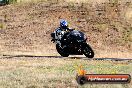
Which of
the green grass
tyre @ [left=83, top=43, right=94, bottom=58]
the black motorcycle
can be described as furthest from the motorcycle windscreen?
the green grass

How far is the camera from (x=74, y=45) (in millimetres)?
26250

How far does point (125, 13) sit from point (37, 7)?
28.1ft

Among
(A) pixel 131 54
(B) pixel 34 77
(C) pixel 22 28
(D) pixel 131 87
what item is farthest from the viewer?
(C) pixel 22 28

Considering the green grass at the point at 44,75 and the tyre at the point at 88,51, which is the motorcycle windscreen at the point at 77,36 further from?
the green grass at the point at 44,75

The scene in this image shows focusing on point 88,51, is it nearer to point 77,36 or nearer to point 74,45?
point 74,45

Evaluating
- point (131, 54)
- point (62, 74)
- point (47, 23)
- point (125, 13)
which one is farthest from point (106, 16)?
point (62, 74)

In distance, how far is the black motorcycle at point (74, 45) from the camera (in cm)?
2589

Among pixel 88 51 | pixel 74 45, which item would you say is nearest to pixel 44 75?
pixel 88 51

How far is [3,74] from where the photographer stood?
17.2 m

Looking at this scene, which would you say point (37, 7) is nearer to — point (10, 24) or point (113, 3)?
point (10, 24)

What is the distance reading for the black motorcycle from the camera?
84.9 feet

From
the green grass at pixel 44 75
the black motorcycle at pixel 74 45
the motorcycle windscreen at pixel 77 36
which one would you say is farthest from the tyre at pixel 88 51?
the green grass at pixel 44 75

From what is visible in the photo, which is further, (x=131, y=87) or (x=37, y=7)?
(x=37, y=7)

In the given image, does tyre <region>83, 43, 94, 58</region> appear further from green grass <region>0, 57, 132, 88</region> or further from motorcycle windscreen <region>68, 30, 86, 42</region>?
green grass <region>0, 57, 132, 88</region>
